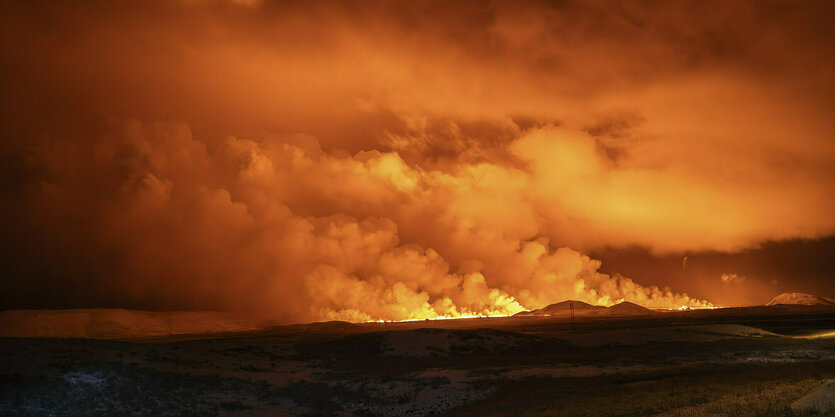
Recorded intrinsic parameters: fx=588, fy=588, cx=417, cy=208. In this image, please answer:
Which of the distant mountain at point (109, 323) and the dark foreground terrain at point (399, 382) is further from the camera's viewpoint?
the distant mountain at point (109, 323)

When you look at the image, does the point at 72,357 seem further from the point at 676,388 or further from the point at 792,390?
the point at 792,390

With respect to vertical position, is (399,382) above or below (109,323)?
below

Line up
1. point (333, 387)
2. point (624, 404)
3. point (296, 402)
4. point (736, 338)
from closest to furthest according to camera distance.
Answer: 1. point (624, 404)
2. point (296, 402)
3. point (333, 387)
4. point (736, 338)

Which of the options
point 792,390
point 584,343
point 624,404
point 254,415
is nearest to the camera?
point 792,390

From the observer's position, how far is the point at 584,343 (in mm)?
66938

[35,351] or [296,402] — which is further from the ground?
[35,351]

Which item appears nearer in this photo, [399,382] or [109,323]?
[399,382]

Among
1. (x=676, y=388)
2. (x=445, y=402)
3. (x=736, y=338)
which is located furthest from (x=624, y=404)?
(x=736, y=338)

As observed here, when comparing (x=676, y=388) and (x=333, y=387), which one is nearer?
(x=676, y=388)

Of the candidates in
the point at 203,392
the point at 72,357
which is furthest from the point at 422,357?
the point at 72,357

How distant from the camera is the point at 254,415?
31.2 m

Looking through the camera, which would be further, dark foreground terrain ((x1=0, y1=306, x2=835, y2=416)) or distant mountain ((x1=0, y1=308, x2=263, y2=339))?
distant mountain ((x1=0, y1=308, x2=263, y2=339))

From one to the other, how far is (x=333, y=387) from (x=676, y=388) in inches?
812

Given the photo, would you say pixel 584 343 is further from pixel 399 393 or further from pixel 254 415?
pixel 254 415
